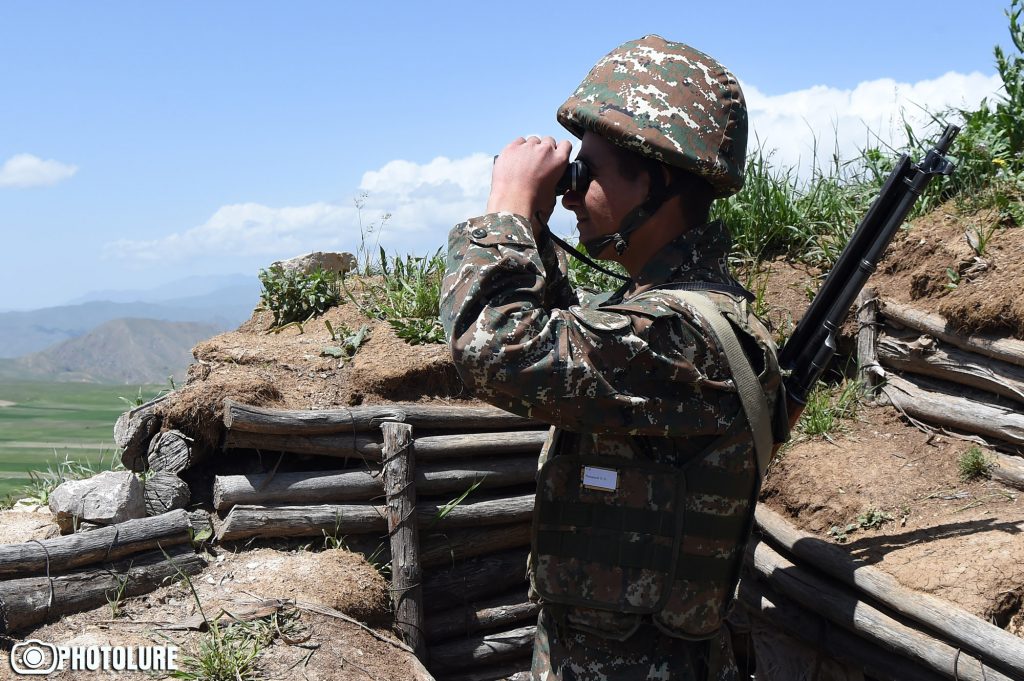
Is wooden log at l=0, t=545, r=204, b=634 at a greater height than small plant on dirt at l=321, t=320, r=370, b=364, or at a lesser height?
lesser

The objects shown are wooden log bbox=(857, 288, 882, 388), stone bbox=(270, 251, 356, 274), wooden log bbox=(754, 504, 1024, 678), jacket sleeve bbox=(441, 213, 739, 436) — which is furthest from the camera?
stone bbox=(270, 251, 356, 274)

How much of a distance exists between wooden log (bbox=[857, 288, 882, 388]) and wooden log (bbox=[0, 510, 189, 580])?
3.77 m

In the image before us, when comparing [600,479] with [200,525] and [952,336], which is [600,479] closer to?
[200,525]

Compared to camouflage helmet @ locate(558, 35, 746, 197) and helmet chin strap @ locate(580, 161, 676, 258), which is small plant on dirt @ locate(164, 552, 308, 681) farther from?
camouflage helmet @ locate(558, 35, 746, 197)

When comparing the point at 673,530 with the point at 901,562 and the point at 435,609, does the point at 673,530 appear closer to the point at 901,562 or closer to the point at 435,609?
the point at 901,562

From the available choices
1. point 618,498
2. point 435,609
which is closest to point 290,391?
point 435,609

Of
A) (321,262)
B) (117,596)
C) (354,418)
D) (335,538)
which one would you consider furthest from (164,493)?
(321,262)

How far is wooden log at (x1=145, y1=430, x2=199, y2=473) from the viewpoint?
4.63m

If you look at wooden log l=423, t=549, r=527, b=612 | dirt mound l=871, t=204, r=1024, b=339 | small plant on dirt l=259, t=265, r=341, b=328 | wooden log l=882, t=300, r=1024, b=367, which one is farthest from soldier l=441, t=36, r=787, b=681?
small plant on dirt l=259, t=265, r=341, b=328

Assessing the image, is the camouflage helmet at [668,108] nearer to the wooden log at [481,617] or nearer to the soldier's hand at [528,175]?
the soldier's hand at [528,175]

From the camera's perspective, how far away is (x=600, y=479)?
7.92 feet

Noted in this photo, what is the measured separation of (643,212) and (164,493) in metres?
3.08

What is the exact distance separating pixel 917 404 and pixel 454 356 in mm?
3744

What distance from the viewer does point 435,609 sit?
15.8ft
